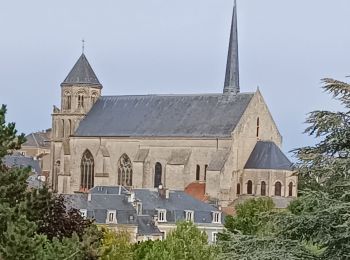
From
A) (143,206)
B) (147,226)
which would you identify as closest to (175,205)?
(143,206)

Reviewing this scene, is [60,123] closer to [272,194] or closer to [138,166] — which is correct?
[138,166]

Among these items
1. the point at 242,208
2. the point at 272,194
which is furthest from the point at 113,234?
the point at 272,194

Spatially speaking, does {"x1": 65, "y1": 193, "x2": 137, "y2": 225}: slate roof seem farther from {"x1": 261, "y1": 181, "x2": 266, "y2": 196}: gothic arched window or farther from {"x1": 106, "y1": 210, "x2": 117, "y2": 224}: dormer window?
{"x1": 261, "y1": 181, "x2": 266, "y2": 196}: gothic arched window

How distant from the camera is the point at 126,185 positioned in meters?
88.0

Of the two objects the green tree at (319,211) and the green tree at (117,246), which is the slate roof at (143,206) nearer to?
the green tree at (117,246)

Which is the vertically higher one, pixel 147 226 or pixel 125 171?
A: pixel 125 171

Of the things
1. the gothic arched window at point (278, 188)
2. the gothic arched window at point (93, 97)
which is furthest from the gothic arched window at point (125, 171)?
the gothic arched window at point (278, 188)

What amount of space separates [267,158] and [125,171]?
12.2 meters

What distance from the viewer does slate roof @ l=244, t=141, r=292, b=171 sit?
3300 inches

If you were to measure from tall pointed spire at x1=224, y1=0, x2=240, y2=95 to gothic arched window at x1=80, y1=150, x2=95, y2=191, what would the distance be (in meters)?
12.8

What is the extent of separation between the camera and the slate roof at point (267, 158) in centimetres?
8381

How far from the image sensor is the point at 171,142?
287 feet

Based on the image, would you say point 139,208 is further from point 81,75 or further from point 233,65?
point 233,65

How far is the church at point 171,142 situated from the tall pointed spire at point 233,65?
0.28 feet
